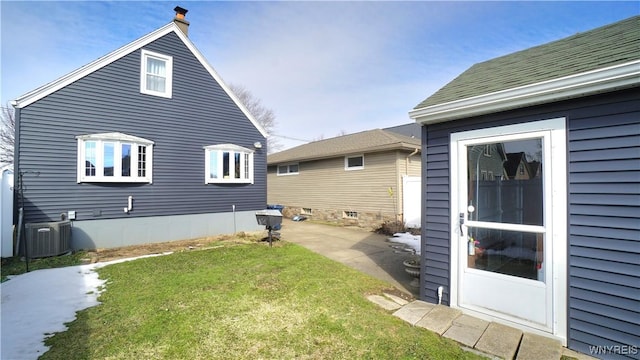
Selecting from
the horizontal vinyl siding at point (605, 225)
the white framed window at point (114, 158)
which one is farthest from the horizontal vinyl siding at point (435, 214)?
the white framed window at point (114, 158)

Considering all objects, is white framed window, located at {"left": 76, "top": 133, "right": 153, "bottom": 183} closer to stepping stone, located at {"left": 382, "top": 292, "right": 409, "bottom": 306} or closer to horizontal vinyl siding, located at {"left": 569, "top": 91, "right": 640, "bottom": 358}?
stepping stone, located at {"left": 382, "top": 292, "right": 409, "bottom": 306}

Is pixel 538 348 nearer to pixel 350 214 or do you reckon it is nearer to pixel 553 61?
pixel 553 61

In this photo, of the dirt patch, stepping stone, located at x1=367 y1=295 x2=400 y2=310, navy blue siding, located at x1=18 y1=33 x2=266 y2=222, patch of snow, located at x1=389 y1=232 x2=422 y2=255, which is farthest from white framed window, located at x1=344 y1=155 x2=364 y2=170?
stepping stone, located at x1=367 y1=295 x2=400 y2=310

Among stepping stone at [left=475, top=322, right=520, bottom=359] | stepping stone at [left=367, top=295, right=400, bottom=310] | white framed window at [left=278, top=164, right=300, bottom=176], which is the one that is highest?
white framed window at [left=278, top=164, right=300, bottom=176]

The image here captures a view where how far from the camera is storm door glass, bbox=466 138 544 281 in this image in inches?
133

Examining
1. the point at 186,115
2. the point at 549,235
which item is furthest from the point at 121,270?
the point at 549,235

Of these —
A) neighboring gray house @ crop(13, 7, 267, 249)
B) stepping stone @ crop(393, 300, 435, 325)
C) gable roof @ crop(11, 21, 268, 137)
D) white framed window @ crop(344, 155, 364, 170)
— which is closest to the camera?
stepping stone @ crop(393, 300, 435, 325)

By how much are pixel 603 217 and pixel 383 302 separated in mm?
2759

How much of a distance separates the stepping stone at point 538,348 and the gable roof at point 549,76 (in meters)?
2.61

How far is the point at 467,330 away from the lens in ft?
10.9

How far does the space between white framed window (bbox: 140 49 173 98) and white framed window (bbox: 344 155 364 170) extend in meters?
7.68

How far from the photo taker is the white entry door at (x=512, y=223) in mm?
3143

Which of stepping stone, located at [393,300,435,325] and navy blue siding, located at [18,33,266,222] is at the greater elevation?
navy blue siding, located at [18,33,266,222]

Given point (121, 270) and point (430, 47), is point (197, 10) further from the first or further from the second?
point (121, 270)
